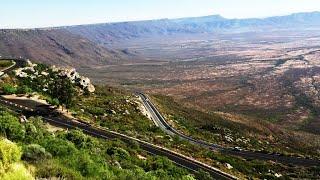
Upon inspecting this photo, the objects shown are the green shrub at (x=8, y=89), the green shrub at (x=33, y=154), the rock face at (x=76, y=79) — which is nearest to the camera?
the green shrub at (x=33, y=154)

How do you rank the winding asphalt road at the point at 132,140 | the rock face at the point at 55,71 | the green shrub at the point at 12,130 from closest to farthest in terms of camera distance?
the green shrub at the point at 12,130 → the winding asphalt road at the point at 132,140 → the rock face at the point at 55,71

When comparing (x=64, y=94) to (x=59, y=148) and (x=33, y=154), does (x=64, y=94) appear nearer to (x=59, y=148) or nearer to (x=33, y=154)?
(x=59, y=148)

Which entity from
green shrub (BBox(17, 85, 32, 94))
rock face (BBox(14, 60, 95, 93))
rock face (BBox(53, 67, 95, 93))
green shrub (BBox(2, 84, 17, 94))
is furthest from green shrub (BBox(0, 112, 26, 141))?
rock face (BBox(53, 67, 95, 93))

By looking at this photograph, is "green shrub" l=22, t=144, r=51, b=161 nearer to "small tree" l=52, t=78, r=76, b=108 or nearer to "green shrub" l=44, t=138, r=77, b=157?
"green shrub" l=44, t=138, r=77, b=157

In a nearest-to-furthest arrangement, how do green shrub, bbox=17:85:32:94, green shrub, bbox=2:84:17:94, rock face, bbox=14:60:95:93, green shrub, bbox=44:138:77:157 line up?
green shrub, bbox=44:138:77:157 → green shrub, bbox=2:84:17:94 → green shrub, bbox=17:85:32:94 → rock face, bbox=14:60:95:93

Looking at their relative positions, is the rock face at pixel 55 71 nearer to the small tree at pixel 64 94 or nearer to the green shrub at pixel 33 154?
the small tree at pixel 64 94

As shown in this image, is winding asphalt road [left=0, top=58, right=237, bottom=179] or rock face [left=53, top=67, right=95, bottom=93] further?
rock face [left=53, top=67, right=95, bottom=93]

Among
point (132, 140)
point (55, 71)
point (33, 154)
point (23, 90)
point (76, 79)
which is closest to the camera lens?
point (33, 154)

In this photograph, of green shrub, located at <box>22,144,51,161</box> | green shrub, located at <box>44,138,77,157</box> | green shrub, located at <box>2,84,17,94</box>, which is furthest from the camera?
green shrub, located at <box>2,84,17,94</box>

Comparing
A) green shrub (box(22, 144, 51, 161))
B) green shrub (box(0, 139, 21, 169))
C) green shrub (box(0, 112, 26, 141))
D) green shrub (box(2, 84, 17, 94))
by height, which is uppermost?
green shrub (box(0, 139, 21, 169))

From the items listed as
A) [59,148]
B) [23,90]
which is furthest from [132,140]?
[23,90]

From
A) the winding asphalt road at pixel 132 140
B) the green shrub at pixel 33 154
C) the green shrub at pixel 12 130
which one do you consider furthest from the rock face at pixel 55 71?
the green shrub at pixel 33 154

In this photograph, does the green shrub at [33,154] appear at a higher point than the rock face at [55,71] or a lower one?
higher

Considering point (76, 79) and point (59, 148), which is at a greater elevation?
point (59, 148)
